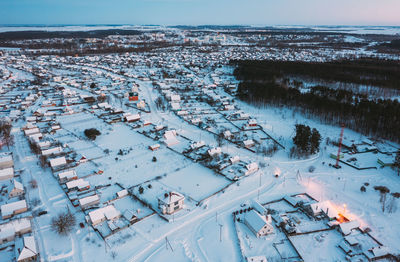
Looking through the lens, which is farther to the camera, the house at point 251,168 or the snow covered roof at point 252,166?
the snow covered roof at point 252,166

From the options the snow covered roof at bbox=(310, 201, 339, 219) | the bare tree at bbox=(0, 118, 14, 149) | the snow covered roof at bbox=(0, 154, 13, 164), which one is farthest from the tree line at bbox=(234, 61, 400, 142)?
the snow covered roof at bbox=(0, 154, 13, 164)

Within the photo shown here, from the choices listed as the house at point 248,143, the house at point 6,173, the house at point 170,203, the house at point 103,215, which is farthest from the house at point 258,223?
the house at point 6,173

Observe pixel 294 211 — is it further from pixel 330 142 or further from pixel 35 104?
pixel 35 104

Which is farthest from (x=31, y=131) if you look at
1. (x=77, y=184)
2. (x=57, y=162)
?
(x=77, y=184)

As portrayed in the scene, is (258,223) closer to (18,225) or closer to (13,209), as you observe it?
(18,225)

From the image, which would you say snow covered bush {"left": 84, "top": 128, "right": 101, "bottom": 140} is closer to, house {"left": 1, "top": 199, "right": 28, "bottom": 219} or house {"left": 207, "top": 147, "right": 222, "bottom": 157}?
house {"left": 1, "top": 199, "right": 28, "bottom": 219}

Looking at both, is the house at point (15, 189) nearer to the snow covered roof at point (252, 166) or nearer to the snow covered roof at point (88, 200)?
the snow covered roof at point (88, 200)
